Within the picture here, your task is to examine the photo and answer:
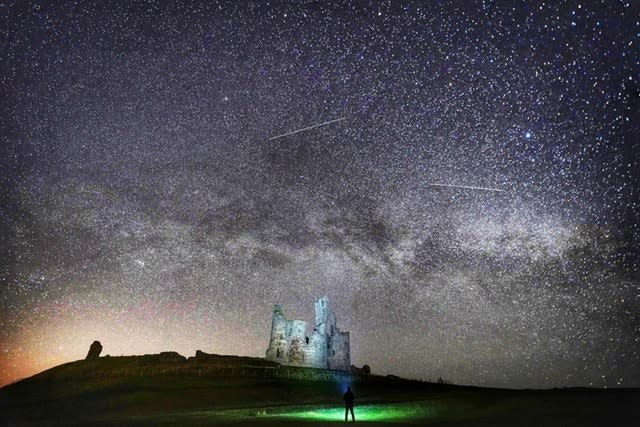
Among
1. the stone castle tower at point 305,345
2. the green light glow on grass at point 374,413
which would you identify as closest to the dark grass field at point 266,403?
the green light glow on grass at point 374,413

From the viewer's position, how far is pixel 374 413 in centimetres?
2039

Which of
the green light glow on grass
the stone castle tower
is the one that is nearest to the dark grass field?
the green light glow on grass

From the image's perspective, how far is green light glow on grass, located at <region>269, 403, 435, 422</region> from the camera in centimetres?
1829

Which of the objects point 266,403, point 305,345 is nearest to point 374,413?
point 266,403

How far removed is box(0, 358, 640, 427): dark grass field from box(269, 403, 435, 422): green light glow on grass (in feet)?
0.14

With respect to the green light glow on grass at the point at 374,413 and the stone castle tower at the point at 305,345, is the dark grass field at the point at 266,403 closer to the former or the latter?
the green light glow on grass at the point at 374,413

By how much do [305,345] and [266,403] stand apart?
28765 mm

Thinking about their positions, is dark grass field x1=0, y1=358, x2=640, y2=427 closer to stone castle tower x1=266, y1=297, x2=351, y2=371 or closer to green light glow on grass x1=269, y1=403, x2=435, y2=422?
green light glow on grass x1=269, y1=403, x2=435, y2=422

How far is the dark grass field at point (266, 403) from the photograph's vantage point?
1738cm

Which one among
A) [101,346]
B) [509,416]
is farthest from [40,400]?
[509,416]

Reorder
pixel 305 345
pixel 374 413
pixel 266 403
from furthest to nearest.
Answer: pixel 305 345, pixel 266 403, pixel 374 413

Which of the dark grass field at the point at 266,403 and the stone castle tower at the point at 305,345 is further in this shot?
the stone castle tower at the point at 305,345

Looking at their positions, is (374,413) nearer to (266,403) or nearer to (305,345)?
(266,403)

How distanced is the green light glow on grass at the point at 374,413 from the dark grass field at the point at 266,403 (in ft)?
0.14
